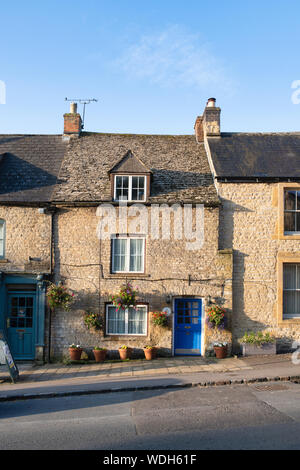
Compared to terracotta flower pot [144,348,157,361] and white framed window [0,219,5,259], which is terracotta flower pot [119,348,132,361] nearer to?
terracotta flower pot [144,348,157,361]

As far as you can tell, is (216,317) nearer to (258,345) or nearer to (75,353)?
(258,345)

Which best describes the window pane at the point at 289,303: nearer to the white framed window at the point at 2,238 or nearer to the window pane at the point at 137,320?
the window pane at the point at 137,320

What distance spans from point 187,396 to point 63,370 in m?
5.28

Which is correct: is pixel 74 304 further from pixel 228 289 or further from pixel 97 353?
pixel 228 289

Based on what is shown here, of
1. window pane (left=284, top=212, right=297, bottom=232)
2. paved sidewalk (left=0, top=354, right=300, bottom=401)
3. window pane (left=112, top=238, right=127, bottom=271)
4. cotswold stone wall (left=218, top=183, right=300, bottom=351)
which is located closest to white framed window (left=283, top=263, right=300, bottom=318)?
cotswold stone wall (left=218, top=183, right=300, bottom=351)

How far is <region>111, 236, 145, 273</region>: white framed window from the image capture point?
49.3 feet

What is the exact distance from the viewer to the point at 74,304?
14656mm

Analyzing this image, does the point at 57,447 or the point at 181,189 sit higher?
the point at 181,189

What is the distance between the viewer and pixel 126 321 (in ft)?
48.8

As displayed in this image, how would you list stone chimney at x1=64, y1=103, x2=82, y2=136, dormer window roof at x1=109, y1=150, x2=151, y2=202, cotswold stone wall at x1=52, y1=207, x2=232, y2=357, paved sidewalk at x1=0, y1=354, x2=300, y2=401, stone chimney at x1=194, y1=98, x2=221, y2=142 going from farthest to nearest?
1. stone chimney at x1=64, y1=103, x2=82, y2=136
2. stone chimney at x1=194, y1=98, x2=221, y2=142
3. dormer window roof at x1=109, y1=150, x2=151, y2=202
4. cotswold stone wall at x1=52, y1=207, x2=232, y2=357
5. paved sidewalk at x1=0, y1=354, x2=300, y2=401

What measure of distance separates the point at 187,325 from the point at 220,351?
5.21 ft

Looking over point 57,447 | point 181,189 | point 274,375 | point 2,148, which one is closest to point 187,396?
point 274,375

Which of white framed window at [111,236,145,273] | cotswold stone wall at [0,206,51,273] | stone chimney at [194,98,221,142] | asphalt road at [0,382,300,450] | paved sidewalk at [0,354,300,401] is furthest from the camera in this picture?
stone chimney at [194,98,221,142]

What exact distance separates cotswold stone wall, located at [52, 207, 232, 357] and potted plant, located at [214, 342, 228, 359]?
453mm
